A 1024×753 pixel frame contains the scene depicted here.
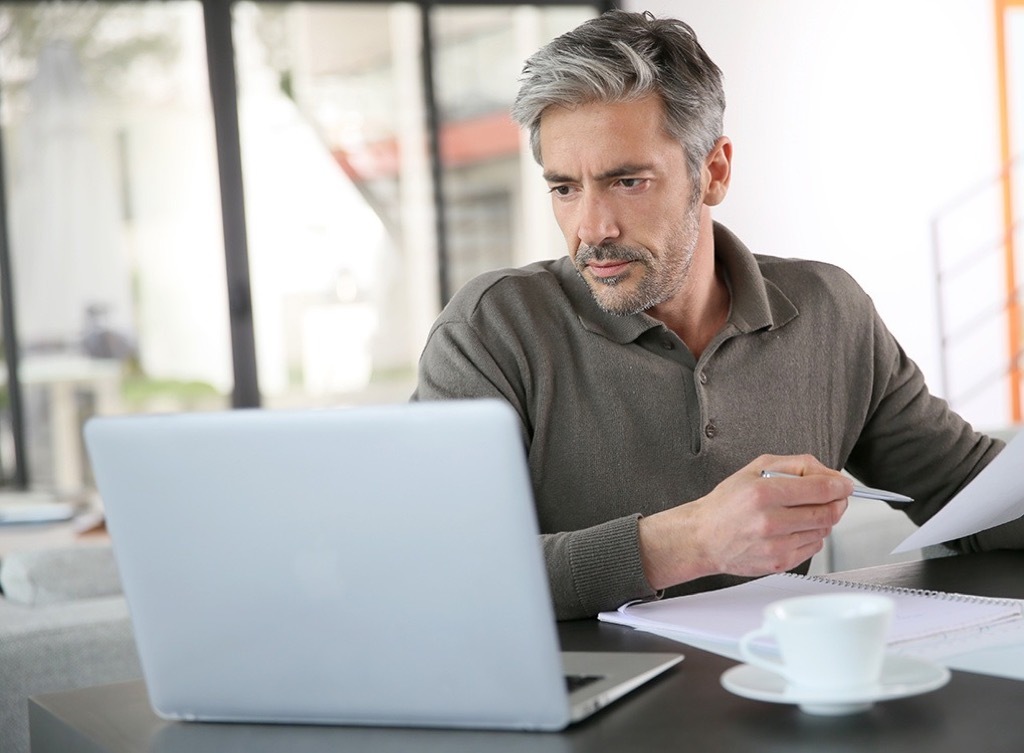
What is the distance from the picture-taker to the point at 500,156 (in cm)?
591

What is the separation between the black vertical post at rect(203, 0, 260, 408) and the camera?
5.49 meters

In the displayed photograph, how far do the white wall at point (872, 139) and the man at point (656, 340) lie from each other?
4179 mm

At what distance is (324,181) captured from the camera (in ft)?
18.8

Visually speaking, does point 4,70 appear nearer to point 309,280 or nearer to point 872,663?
point 309,280

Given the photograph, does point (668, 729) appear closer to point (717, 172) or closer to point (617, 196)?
point (617, 196)

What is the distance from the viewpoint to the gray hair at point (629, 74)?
1.59 metres

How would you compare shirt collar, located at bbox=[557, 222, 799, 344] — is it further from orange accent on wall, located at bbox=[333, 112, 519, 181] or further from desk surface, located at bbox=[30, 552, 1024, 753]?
orange accent on wall, located at bbox=[333, 112, 519, 181]

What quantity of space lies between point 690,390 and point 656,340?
0.07 meters

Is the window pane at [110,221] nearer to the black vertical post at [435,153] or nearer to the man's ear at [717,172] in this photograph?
the black vertical post at [435,153]

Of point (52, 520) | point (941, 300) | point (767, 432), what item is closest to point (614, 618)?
point (767, 432)

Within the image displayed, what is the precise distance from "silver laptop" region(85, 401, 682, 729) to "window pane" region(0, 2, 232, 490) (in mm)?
4742

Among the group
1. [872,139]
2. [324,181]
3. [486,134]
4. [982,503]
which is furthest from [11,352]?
[982,503]

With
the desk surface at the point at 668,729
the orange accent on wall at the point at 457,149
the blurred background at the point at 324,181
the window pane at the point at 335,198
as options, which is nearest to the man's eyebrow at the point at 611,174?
the desk surface at the point at 668,729

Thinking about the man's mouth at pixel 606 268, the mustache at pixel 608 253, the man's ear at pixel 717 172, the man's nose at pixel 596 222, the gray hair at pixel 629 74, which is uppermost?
the gray hair at pixel 629 74
